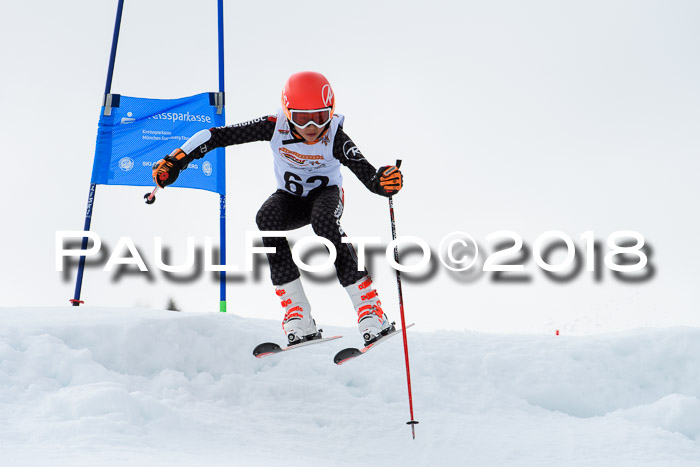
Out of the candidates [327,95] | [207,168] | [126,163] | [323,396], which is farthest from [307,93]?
[126,163]

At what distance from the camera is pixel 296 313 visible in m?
5.67

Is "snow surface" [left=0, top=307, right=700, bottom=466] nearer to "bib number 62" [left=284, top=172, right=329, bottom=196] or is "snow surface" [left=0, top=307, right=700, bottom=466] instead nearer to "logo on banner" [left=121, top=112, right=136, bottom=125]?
"bib number 62" [left=284, top=172, right=329, bottom=196]

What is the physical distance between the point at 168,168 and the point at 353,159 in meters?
1.59

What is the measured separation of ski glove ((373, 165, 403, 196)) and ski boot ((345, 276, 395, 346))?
0.76 metres

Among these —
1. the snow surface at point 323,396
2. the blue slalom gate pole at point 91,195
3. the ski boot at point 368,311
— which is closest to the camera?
the snow surface at point 323,396

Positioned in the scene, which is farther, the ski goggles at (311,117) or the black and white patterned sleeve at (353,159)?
the black and white patterned sleeve at (353,159)

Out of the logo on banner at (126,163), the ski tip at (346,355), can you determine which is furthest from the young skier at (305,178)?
the logo on banner at (126,163)

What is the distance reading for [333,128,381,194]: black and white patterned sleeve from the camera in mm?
5531

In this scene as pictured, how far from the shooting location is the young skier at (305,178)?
5402 millimetres

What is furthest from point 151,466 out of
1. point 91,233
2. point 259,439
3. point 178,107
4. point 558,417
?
point 178,107

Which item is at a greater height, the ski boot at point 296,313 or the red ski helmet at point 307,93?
the red ski helmet at point 307,93

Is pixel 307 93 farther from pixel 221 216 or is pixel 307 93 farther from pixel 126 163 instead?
pixel 126 163

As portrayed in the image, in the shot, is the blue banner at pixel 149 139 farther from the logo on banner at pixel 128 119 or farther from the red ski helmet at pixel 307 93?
the red ski helmet at pixel 307 93

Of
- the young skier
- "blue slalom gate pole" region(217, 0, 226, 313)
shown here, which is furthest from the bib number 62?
"blue slalom gate pole" region(217, 0, 226, 313)
